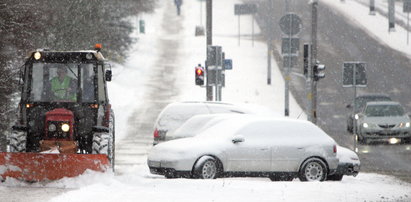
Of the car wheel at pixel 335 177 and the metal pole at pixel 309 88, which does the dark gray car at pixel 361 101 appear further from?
the car wheel at pixel 335 177

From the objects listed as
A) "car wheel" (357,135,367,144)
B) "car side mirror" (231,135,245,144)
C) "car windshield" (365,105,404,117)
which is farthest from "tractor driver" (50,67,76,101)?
"car windshield" (365,105,404,117)

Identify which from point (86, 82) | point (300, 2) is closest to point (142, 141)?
point (86, 82)

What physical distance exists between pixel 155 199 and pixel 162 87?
1442 inches

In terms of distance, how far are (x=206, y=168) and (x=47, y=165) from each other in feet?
13.8

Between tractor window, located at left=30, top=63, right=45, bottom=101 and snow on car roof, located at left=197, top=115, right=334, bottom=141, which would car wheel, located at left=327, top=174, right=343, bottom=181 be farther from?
tractor window, located at left=30, top=63, right=45, bottom=101

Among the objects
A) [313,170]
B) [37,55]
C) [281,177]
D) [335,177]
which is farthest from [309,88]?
[37,55]

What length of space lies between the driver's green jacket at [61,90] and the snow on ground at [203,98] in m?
1.74

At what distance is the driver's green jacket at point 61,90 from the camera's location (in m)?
19.2

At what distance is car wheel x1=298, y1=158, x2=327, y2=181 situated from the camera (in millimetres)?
21922

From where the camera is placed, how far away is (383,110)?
36688mm

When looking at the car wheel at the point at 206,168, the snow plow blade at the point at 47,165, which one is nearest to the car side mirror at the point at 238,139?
the car wheel at the point at 206,168

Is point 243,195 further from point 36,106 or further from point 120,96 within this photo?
point 120,96

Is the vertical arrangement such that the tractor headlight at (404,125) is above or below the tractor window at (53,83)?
below

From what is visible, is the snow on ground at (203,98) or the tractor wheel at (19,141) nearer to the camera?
the snow on ground at (203,98)
